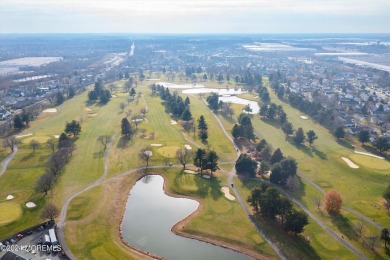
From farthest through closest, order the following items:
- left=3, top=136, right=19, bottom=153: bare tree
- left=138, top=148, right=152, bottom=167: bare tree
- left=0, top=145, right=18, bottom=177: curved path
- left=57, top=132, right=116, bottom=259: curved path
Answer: left=3, top=136, right=19, bottom=153: bare tree, left=138, top=148, right=152, bottom=167: bare tree, left=0, top=145, right=18, bottom=177: curved path, left=57, top=132, right=116, bottom=259: curved path

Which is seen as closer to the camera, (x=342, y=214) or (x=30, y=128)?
(x=342, y=214)

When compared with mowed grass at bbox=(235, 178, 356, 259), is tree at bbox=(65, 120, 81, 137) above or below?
above

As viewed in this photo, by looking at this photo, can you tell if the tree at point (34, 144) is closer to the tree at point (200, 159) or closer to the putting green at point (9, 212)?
the putting green at point (9, 212)

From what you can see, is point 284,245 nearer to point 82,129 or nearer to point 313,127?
point 313,127

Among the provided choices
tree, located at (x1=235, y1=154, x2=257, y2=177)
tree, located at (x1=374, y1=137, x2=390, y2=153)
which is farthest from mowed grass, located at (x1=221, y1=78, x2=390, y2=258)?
tree, located at (x1=235, y1=154, x2=257, y2=177)

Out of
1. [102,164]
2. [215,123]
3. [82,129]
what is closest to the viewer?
[102,164]

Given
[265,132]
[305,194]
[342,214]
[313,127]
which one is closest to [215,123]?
[265,132]

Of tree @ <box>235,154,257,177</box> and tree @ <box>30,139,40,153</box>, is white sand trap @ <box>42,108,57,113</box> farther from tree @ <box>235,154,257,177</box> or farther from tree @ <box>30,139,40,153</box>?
tree @ <box>235,154,257,177</box>

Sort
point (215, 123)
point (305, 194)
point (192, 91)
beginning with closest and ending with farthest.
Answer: point (305, 194) < point (215, 123) < point (192, 91)

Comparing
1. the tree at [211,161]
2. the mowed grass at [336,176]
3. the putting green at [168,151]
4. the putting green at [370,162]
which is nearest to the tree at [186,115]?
the mowed grass at [336,176]
